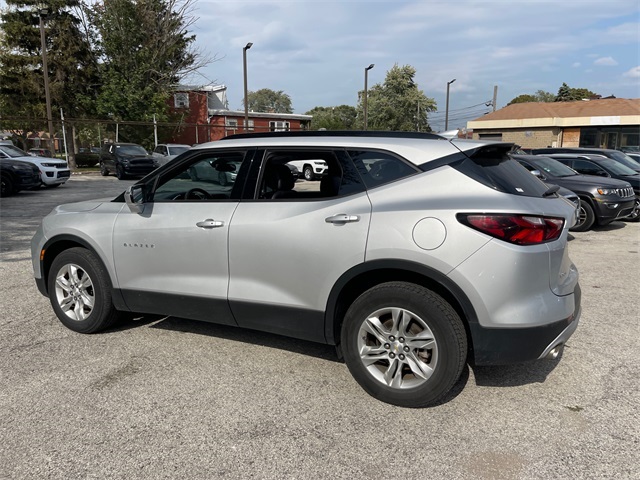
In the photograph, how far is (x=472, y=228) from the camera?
2.81m

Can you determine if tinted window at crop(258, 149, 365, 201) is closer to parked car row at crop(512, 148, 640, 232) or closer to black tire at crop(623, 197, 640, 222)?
parked car row at crop(512, 148, 640, 232)

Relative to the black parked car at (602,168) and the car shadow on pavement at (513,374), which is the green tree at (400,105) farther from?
the car shadow on pavement at (513,374)

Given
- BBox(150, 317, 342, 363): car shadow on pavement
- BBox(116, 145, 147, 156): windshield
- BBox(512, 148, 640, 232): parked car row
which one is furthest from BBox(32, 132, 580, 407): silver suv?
BBox(116, 145, 147, 156): windshield

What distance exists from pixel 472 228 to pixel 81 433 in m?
2.61

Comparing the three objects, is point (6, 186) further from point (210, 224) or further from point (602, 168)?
point (602, 168)

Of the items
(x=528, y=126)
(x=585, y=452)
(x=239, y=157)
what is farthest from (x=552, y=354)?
(x=528, y=126)

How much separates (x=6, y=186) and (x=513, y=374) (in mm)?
16412

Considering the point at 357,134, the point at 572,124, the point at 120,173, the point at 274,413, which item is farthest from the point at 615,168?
the point at 572,124

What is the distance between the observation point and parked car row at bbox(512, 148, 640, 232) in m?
9.77

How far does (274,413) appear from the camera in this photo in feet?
10.1

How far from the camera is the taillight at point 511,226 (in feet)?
9.15

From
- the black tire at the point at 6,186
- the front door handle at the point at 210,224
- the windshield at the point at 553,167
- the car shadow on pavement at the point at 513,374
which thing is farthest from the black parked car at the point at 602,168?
the black tire at the point at 6,186

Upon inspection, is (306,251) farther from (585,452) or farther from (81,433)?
(585,452)

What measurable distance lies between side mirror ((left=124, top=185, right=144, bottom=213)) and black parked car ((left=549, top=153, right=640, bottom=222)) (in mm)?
11193
